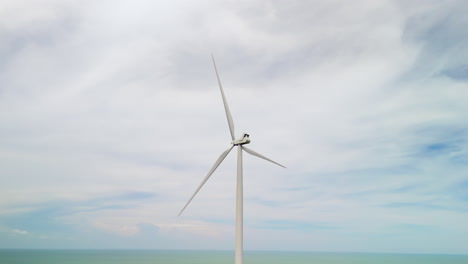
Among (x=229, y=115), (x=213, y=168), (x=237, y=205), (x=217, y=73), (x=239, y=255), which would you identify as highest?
(x=217, y=73)

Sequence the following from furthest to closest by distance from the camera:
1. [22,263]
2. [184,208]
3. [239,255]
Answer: [22,263], [184,208], [239,255]

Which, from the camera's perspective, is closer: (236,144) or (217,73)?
(236,144)

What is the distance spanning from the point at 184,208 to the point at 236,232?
507 cm

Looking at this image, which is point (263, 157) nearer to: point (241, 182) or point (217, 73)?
point (241, 182)

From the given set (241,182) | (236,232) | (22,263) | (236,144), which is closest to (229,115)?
(236,144)

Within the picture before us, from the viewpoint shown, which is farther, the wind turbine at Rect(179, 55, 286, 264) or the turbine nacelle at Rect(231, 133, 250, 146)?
the turbine nacelle at Rect(231, 133, 250, 146)

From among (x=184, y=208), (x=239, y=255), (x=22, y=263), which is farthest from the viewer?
(x=22, y=263)

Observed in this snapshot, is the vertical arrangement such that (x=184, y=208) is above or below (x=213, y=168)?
below

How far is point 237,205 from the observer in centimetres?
3188

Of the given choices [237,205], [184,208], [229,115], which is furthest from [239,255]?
[229,115]

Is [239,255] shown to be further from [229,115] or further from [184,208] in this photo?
[229,115]

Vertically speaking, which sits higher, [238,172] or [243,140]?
[243,140]

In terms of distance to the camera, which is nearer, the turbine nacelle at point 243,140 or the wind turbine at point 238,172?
the wind turbine at point 238,172

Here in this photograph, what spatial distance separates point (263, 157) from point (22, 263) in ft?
508
